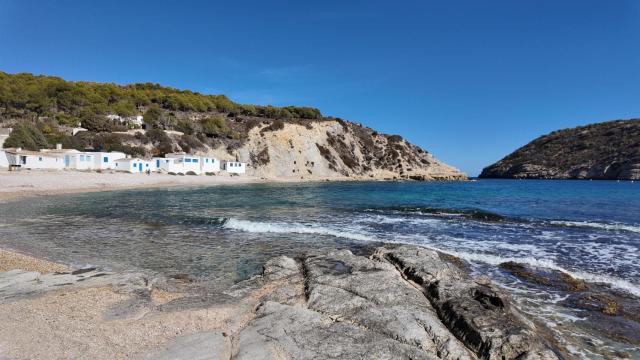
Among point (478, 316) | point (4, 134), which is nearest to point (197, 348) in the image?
point (478, 316)

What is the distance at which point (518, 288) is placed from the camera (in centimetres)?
941

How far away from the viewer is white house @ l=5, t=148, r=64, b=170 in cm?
4594

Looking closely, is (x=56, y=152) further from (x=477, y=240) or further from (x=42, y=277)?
(x=477, y=240)

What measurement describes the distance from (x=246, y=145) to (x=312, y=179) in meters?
16.1

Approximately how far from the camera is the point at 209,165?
68312mm

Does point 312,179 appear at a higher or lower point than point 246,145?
lower

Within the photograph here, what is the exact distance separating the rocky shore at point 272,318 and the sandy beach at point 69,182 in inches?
1140

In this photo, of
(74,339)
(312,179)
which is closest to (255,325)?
(74,339)

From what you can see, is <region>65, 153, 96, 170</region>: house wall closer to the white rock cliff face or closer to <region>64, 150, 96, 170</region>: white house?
<region>64, 150, 96, 170</region>: white house

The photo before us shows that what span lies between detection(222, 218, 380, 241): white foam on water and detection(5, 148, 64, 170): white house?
41.8 meters

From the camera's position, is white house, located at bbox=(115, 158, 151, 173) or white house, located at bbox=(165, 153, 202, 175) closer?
white house, located at bbox=(115, 158, 151, 173)

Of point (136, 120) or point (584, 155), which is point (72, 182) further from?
point (584, 155)

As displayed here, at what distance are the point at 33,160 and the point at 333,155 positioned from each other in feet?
192

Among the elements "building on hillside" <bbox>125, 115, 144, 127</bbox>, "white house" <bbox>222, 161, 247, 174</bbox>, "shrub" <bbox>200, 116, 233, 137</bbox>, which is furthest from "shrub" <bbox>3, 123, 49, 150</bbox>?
"shrub" <bbox>200, 116, 233, 137</bbox>
